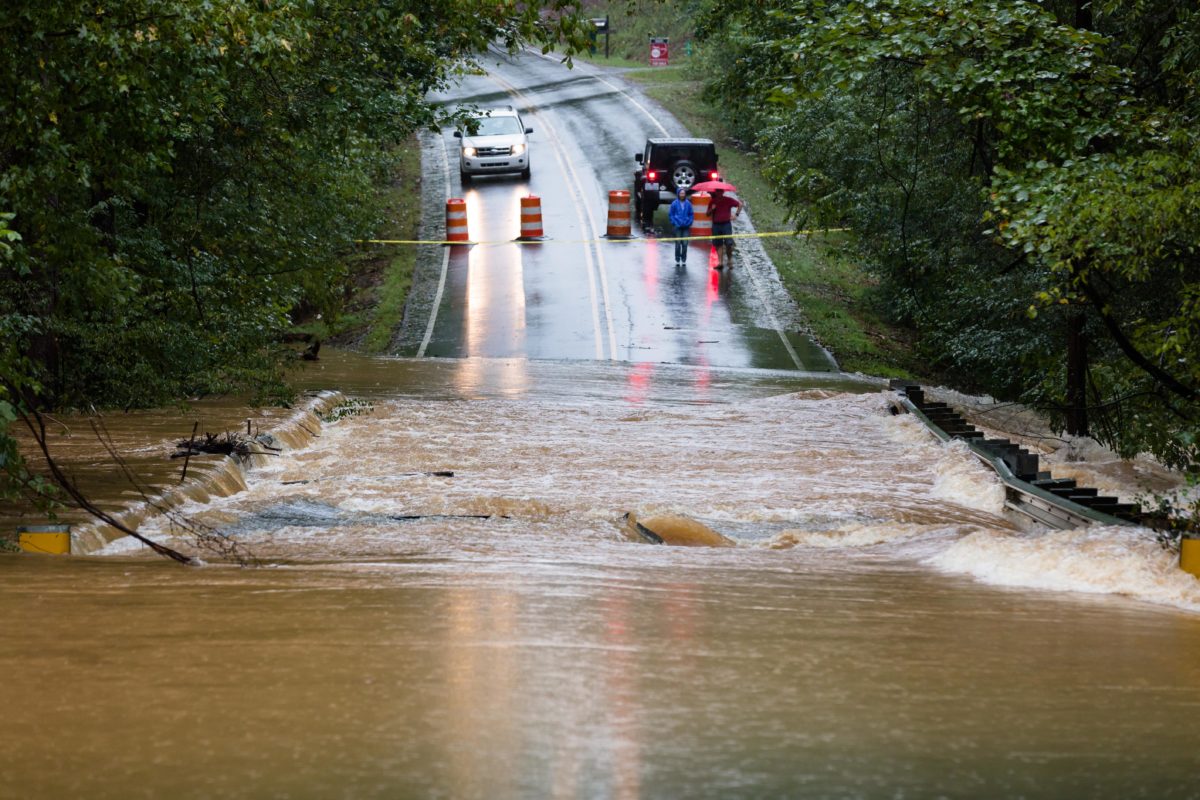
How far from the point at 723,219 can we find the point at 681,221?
982mm

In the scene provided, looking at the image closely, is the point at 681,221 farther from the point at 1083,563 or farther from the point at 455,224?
the point at 1083,563

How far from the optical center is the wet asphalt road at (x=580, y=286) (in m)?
26.9

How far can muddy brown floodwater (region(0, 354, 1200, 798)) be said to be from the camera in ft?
19.0

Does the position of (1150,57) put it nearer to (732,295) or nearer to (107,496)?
(107,496)

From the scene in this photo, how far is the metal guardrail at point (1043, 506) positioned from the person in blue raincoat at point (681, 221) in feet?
63.7

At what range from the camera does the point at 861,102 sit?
977 inches

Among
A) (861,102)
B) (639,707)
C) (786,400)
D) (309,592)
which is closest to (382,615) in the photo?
(309,592)

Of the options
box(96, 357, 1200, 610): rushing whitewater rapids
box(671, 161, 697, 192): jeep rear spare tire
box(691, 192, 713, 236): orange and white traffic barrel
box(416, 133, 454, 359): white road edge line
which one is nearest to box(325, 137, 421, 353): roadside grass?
box(416, 133, 454, 359): white road edge line

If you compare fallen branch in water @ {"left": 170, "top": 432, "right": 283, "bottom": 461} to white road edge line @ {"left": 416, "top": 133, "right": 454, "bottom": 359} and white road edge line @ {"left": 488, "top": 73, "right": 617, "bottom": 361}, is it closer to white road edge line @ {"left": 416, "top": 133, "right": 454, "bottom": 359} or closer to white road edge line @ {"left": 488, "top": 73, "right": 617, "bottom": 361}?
white road edge line @ {"left": 416, "top": 133, "right": 454, "bottom": 359}

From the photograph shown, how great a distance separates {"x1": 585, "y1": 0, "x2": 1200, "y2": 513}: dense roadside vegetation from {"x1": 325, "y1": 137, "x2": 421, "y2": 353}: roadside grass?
8.90 metres

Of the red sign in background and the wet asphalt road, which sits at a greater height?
the red sign in background

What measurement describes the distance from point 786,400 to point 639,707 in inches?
576

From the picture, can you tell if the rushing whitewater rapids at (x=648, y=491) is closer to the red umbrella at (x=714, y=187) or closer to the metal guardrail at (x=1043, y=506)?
the metal guardrail at (x=1043, y=506)

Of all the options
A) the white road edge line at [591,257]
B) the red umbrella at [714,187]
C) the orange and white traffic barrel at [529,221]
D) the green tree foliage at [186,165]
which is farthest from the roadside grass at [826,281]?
the green tree foliage at [186,165]
